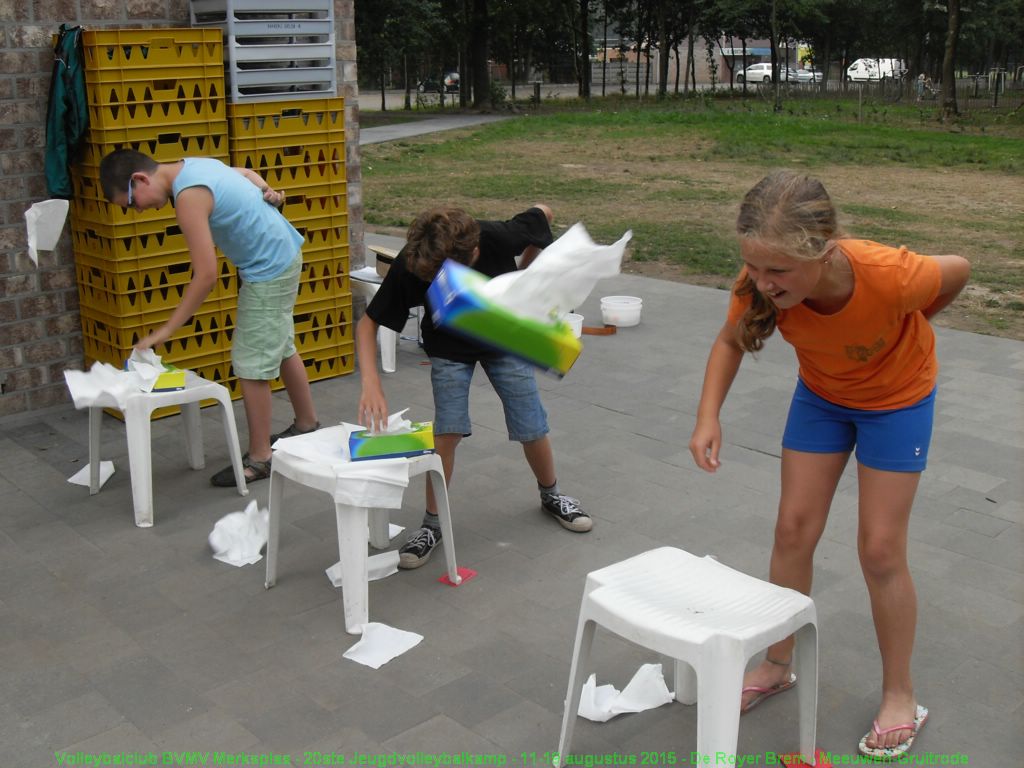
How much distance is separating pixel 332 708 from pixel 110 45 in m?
3.75

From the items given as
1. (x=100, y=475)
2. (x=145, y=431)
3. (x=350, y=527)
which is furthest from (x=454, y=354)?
(x=100, y=475)

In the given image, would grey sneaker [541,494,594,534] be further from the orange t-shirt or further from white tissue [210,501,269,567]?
the orange t-shirt

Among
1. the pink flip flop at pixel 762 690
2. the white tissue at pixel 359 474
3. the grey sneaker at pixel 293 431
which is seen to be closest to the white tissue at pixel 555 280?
the white tissue at pixel 359 474

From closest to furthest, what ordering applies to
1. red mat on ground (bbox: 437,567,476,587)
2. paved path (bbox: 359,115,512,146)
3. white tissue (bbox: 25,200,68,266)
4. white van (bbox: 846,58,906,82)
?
1. red mat on ground (bbox: 437,567,476,587)
2. white tissue (bbox: 25,200,68,266)
3. paved path (bbox: 359,115,512,146)
4. white van (bbox: 846,58,906,82)

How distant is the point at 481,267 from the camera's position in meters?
3.93

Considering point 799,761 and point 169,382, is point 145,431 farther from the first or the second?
point 799,761

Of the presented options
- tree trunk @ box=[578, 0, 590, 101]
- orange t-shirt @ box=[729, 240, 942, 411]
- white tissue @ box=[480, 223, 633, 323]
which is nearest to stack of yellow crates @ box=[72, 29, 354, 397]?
white tissue @ box=[480, 223, 633, 323]

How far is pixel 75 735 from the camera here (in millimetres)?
3072

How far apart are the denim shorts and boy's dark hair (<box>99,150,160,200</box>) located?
154cm

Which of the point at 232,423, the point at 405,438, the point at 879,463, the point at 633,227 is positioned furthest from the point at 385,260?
the point at 633,227

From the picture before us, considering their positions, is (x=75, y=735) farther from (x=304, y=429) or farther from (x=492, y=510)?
(x=304, y=429)

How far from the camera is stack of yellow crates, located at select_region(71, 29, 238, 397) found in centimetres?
547

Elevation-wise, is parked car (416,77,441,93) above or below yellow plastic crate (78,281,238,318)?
above

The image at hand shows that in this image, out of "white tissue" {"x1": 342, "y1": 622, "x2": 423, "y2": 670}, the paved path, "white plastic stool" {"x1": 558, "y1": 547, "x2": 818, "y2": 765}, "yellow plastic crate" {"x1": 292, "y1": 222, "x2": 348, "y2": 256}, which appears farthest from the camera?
the paved path
